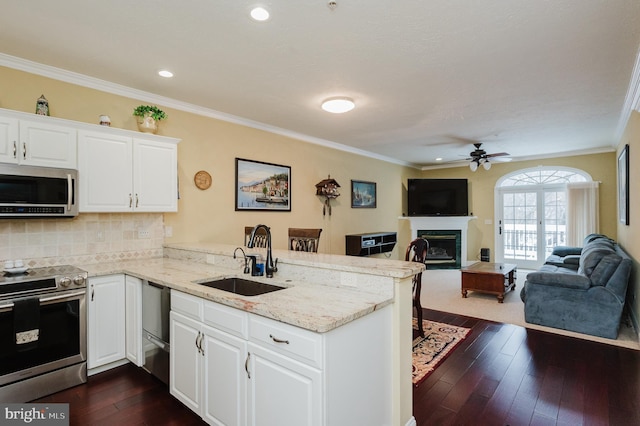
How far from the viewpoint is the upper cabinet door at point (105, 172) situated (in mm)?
2855

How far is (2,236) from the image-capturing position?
2.73 meters

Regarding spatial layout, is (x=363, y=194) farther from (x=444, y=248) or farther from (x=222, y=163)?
(x=222, y=163)

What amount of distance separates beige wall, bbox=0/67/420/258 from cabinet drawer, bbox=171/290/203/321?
5.31ft

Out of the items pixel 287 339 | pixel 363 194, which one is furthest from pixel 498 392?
pixel 363 194

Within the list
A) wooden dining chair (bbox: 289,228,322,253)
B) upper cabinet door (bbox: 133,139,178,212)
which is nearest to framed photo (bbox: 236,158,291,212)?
wooden dining chair (bbox: 289,228,322,253)

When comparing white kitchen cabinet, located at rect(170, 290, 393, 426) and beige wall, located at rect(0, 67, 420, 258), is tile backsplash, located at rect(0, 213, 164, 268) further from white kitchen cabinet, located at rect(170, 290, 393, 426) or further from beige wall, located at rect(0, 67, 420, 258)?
white kitchen cabinet, located at rect(170, 290, 393, 426)

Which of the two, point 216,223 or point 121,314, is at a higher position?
point 216,223

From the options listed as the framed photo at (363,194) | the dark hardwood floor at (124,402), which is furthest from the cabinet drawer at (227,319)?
the framed photo at (363,194)

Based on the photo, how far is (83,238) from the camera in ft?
10.2

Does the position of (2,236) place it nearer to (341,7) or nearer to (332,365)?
(332,365)

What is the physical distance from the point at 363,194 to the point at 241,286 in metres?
4.58

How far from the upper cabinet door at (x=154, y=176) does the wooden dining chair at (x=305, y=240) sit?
1372 millimetres

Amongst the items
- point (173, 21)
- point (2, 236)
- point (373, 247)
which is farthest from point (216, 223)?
point (373, 247)

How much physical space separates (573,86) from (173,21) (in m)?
3.77
